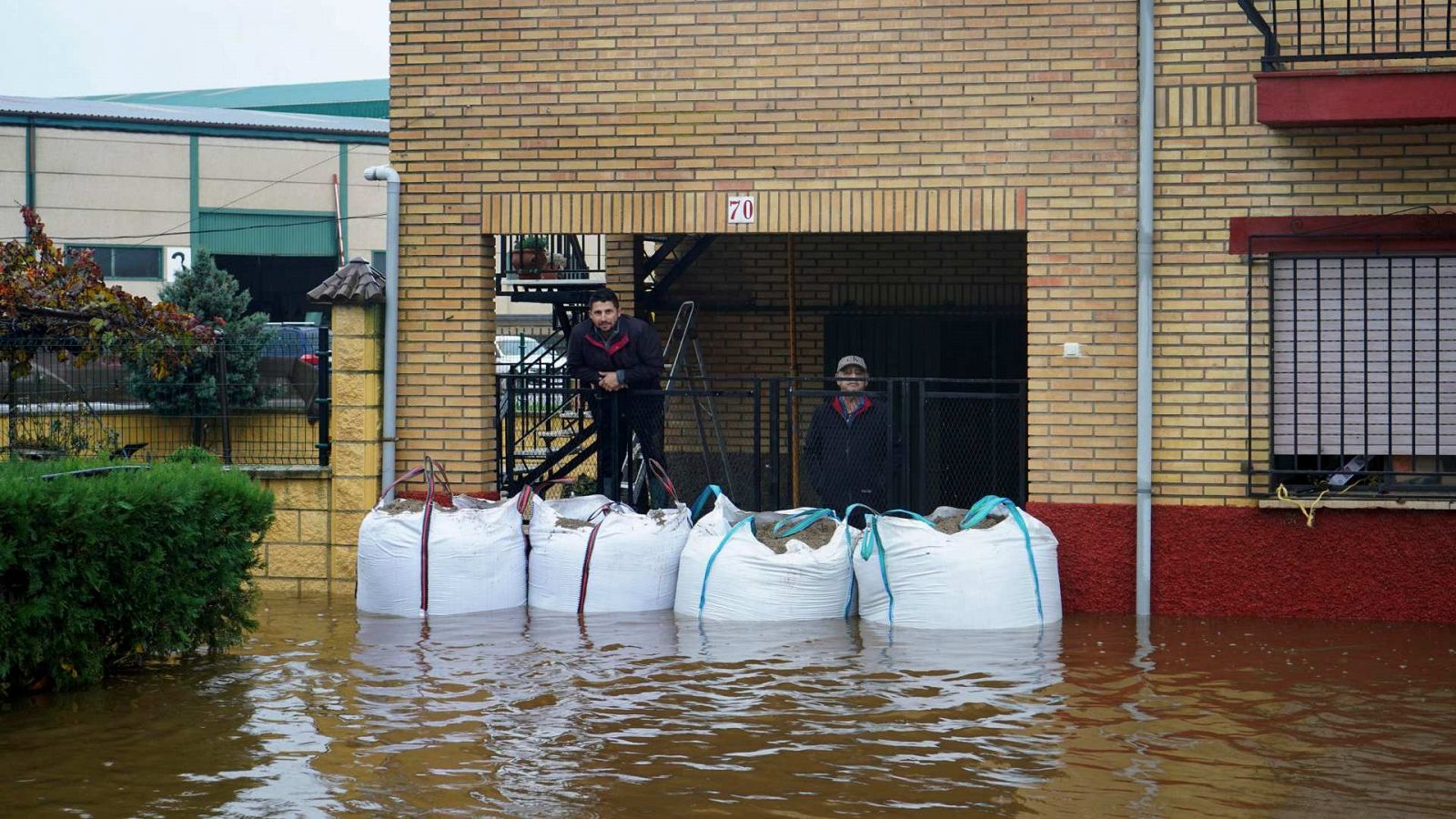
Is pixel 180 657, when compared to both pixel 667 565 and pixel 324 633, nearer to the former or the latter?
pixel 324 633

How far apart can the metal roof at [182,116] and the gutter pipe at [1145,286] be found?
27.0 metres

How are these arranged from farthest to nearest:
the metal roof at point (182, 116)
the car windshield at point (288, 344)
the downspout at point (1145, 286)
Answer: the metal roof at point (182, 116) → the car windshield at point (288, 344) → the downspout at point (1145, 286)

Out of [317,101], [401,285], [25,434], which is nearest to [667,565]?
[401,285]

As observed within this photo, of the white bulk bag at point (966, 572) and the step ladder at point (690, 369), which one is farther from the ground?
the step ladder at point (690, 369)

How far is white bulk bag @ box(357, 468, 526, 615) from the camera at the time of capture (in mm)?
9734

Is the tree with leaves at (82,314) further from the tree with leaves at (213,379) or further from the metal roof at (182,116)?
the metal roof at (182,116)

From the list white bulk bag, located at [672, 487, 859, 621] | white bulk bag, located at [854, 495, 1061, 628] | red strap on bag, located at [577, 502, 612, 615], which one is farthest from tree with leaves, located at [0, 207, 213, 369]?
white bulk bag, located at [854, 495, 1061, 628]

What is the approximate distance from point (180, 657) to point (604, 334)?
3.67 meters

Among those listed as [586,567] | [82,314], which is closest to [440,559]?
[586,567]

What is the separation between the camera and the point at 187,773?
6031mm

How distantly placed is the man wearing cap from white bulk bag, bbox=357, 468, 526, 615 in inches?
84.6

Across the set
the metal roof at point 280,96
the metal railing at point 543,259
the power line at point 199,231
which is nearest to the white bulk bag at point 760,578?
the metal railing at point 543,259

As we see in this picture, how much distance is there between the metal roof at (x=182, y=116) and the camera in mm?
32219

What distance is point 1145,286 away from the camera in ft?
31.7
